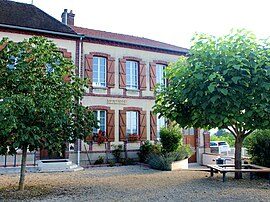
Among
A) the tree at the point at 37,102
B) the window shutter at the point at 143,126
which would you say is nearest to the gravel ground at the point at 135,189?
the tree at the point at 37,102

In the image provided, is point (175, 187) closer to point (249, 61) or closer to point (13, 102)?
point (249, 61)

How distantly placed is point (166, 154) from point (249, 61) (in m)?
6.37

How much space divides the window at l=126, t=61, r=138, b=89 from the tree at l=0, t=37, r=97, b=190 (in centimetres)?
762

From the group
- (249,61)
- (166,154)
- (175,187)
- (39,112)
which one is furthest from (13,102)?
(166,154)

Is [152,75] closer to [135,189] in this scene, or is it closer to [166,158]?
[166,158]

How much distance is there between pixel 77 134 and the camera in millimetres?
7730

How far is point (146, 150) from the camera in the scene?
1455cm

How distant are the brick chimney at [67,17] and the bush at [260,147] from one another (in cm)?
1106

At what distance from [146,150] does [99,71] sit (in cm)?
476

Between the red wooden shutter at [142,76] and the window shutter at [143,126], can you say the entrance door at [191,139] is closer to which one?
the window shutter at [143,126]

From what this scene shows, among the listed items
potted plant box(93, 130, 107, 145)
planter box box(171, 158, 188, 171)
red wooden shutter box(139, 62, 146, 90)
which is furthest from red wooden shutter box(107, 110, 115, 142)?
planter box box(171, 158, 188, 171)

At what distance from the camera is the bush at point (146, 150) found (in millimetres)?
14244

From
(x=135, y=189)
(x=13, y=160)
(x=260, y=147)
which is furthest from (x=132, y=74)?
(x=135, y=189)

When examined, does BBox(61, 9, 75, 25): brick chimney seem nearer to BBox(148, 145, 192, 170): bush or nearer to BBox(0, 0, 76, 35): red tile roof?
BBox(0, 0, 76, 35): red tile roof
